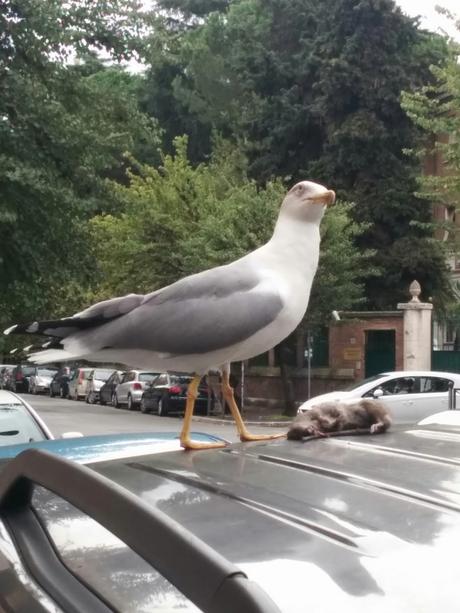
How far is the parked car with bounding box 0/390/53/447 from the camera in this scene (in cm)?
739

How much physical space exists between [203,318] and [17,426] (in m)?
4.72

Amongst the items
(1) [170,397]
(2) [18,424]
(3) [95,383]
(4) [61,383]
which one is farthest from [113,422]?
(4) [61,383]

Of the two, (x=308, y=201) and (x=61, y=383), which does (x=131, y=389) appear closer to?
(x=61, y=383)

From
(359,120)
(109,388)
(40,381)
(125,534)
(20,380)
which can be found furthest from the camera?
(20,380)

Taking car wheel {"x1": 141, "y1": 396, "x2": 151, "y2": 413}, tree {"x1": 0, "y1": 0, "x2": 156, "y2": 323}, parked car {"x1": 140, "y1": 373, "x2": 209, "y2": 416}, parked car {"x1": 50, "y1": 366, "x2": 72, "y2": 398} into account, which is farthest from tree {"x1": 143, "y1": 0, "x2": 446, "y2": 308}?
tree {"x1": 0, "y1": 0, "x2": 156, "y2": 323}

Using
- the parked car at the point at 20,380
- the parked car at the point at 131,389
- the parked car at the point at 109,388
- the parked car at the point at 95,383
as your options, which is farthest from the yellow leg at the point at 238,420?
the parked car at the point at 20,380

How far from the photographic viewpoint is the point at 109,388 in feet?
119

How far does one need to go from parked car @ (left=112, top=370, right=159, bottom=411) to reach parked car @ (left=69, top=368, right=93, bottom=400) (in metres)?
5.75

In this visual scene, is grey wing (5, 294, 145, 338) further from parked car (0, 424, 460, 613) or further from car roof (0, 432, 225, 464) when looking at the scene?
car roof (0, 432, 225, 464)

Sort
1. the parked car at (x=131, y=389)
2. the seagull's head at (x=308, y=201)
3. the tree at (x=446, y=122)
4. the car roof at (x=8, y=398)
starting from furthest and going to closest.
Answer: the parked car at (x=131, y=389)
the tree at (x=446, y=122)
the car roof at (x=8, y=398)
the seagull's head at (x=308, y=201)

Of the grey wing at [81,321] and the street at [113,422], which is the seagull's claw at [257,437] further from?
the street at [113,422]

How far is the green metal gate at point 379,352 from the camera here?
2914 cm

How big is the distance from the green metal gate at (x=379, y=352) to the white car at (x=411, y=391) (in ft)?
30.9

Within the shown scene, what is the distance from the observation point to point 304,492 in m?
2.06
